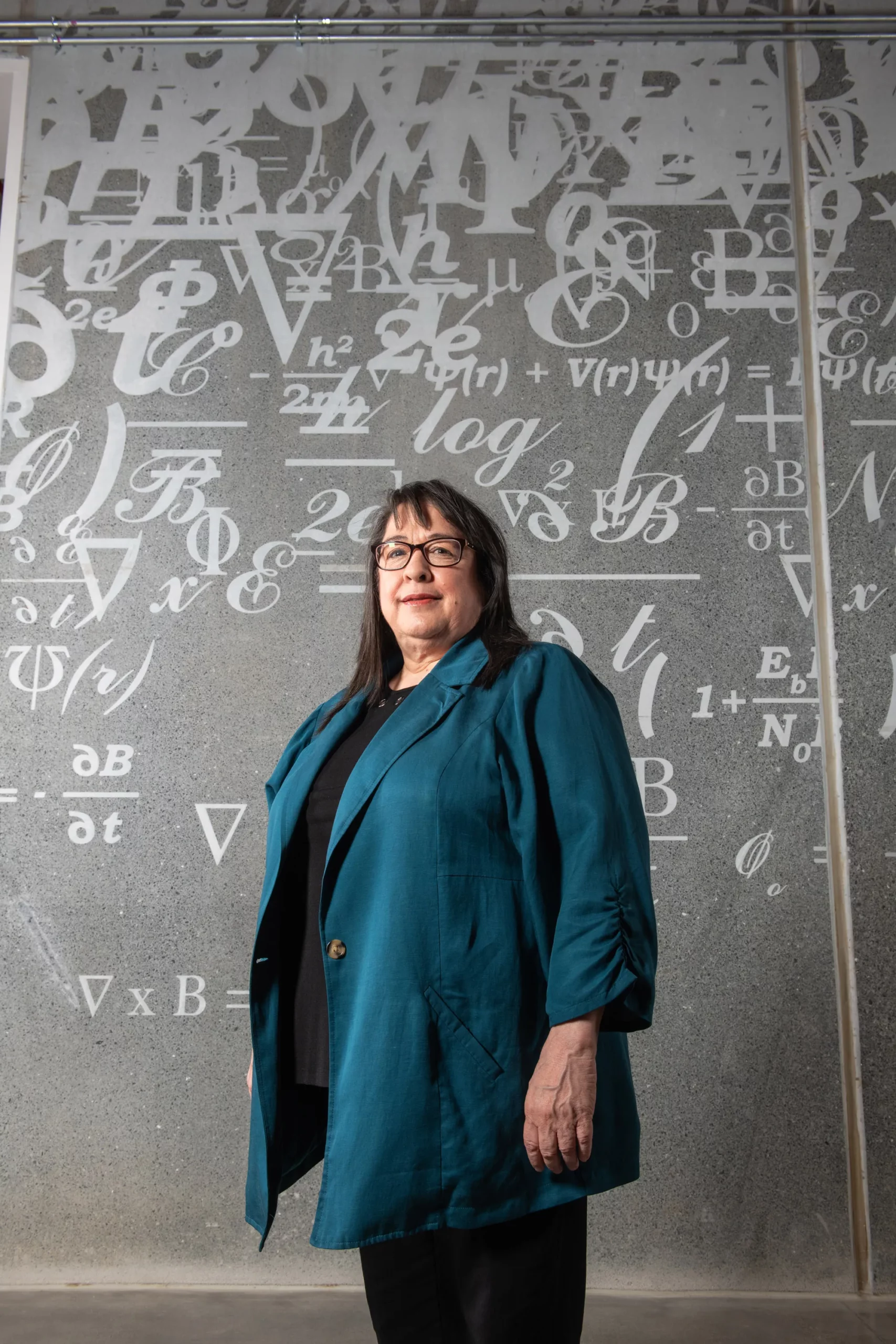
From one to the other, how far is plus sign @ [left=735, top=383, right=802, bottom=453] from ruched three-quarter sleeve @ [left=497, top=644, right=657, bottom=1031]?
144cm

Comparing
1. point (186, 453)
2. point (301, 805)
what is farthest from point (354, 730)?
point (186, 453)

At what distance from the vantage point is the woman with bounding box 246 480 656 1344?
4.16 ft

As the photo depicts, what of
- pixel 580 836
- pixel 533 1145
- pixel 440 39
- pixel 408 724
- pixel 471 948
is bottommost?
pixel 533 1145

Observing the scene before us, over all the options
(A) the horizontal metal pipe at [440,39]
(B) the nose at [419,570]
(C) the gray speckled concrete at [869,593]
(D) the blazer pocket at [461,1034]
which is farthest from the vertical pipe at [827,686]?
(D) the blazer pocket at [461,1034]

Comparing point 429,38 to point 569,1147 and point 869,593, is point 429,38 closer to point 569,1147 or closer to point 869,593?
point 869,593

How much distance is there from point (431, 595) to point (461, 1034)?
2.13ft

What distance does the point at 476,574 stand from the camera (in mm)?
1646

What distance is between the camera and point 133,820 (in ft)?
8.35

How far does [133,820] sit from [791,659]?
1660 millimetres

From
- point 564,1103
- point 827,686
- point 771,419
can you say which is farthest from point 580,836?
point 771,419

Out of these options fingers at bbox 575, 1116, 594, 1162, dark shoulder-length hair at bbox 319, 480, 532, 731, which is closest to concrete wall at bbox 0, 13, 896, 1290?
dark shoulder-length hair at bbox 319, 480, 532, 731

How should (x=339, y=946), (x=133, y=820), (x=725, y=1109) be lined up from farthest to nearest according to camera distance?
(x=133, y=820) < (x=725, y=1109) < (x=339, y=946)

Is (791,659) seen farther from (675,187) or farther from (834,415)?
(675,187)

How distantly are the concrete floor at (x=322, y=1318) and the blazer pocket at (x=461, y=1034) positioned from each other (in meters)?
1.22
